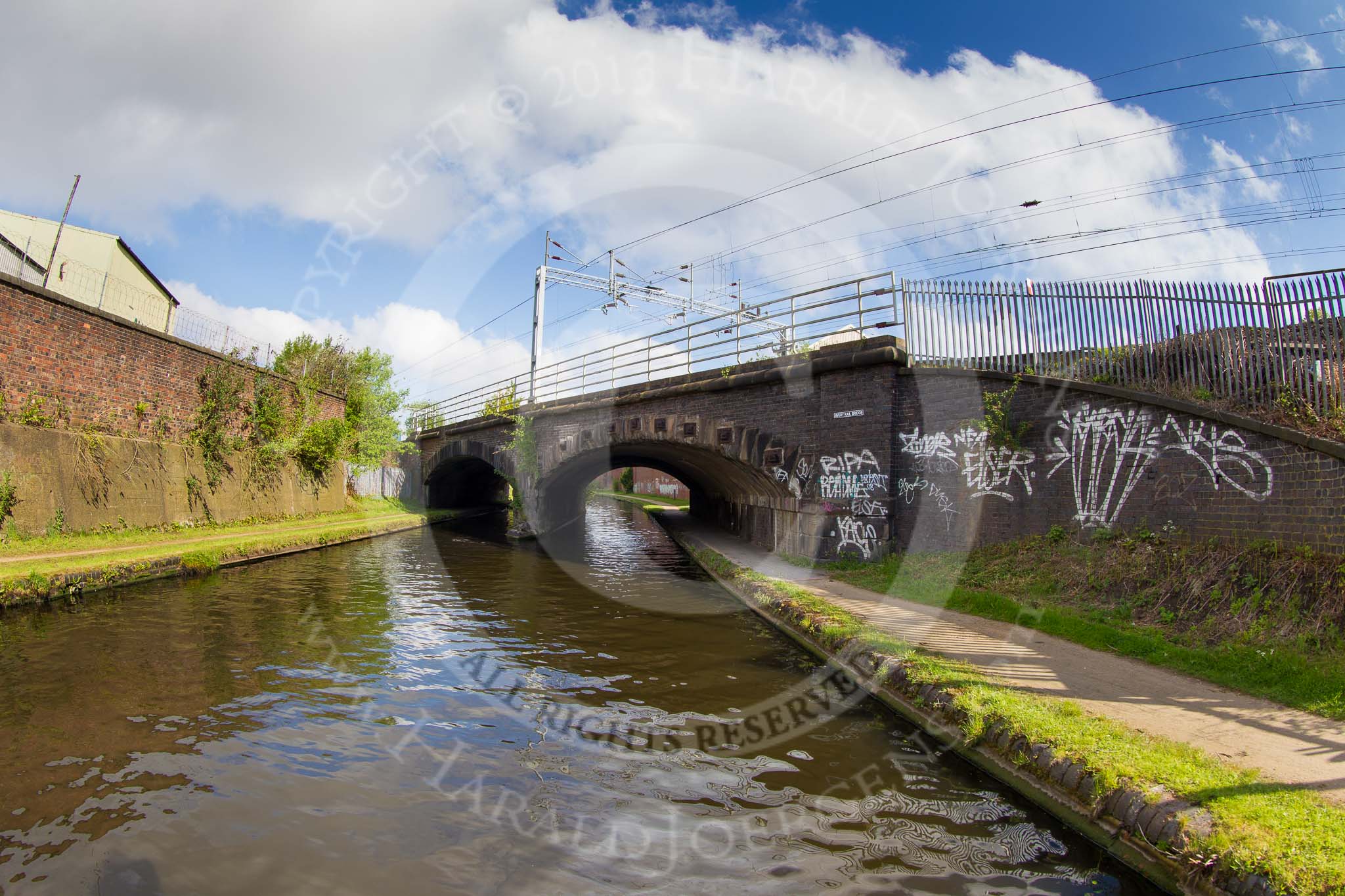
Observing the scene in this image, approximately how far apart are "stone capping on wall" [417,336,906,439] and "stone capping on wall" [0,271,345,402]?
959 centimetres

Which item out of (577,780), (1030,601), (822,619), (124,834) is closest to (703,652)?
(822,619)

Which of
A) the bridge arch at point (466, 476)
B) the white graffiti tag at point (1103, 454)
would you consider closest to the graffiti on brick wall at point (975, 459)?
the white graffiti tag at point (1103, 454)

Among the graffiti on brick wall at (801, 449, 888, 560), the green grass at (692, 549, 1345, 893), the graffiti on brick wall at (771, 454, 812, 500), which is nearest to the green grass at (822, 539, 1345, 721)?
the graffiti on brick wall at (801, 449, 888, 560)

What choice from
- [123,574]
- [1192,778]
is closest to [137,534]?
[123,574]

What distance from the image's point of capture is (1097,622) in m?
7.64

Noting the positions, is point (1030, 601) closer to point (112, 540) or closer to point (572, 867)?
point (572, 867)

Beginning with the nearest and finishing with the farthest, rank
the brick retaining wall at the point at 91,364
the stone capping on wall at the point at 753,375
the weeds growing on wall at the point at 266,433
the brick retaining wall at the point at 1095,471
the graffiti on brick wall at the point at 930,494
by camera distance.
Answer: the brick retaining wall at the point at 1095,471, the graffiti on brick wall at the point at 930,494, the stone capping on wall at the point at 753,375, the brick retaining wall at the point at 91,364, the weeds growing on wall at the point at 266,433

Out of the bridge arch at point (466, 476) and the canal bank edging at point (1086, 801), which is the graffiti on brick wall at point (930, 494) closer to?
the canal bank edging at point (1086, 801)

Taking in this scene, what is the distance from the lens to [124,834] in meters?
3.85

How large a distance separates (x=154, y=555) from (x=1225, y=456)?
1629 cm

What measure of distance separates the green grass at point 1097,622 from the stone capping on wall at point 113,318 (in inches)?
680

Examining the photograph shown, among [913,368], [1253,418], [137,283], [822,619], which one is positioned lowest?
[822,619]

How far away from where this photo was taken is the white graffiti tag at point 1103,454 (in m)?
8.66

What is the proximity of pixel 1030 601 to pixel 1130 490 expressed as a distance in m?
1.95
